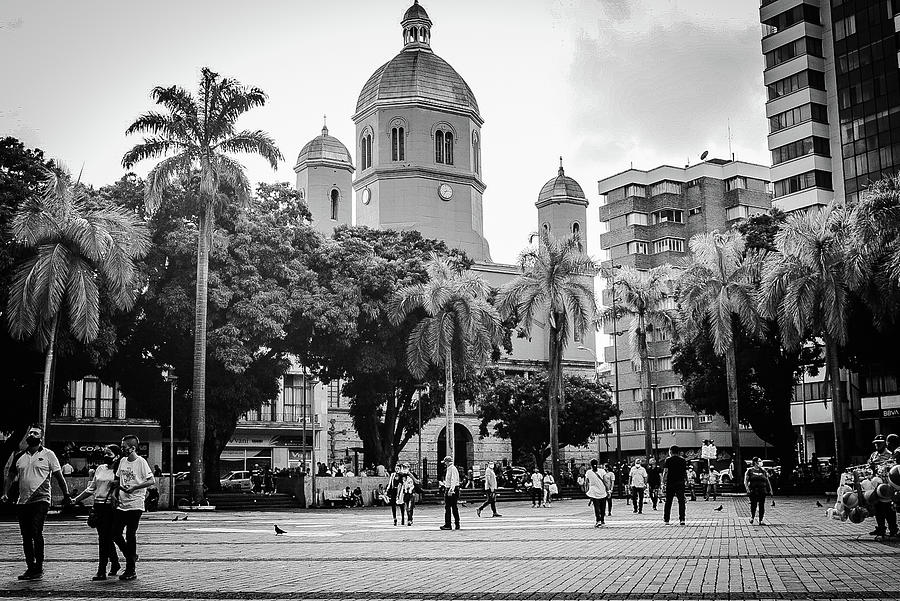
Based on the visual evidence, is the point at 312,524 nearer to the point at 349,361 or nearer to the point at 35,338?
the point at 35,338

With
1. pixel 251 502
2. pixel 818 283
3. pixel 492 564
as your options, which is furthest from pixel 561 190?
pixel 492 564

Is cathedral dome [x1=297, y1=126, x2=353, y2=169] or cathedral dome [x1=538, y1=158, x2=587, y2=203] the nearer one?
cathedral dome [x1=297, y1=126, x2=353, y2=169]

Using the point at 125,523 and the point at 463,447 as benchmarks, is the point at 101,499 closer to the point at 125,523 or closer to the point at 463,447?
the point at 125,523

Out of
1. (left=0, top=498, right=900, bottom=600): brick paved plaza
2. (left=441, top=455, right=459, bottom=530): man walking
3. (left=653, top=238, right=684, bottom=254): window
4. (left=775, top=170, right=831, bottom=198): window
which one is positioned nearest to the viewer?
(left=0, top=498, right=900, bottom=600): brick paved plaza

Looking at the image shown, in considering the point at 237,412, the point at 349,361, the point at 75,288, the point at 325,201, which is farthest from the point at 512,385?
the point at 75,288

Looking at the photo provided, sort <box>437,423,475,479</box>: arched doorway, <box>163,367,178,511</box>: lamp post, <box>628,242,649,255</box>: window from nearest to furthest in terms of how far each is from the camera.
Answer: <box>163,367,178,511</box>: lamp post, <box>437,423,475,479</box>: arched doorway, <box>628,242,649,255</box>: window

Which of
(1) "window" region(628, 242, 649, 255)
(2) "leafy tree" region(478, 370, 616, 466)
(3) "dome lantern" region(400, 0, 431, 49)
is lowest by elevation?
(2) "leafy tree" region(478, 370, 616, 466)

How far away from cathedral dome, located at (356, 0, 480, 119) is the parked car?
27148mm

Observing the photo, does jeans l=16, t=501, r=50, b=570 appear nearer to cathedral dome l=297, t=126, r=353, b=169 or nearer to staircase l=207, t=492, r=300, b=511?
staircase l=207, t=492, r=300, b=511

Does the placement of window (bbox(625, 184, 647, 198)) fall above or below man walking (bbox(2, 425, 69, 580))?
above

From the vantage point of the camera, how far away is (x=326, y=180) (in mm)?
73625

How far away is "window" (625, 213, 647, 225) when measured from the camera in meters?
90.1

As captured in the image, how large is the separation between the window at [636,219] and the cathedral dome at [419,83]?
77.5ft

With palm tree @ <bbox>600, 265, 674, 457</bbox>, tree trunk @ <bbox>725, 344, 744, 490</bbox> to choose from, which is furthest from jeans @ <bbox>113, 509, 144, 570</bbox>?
palm tree @ <bbox>600, 265, 674, 457</bbox>
